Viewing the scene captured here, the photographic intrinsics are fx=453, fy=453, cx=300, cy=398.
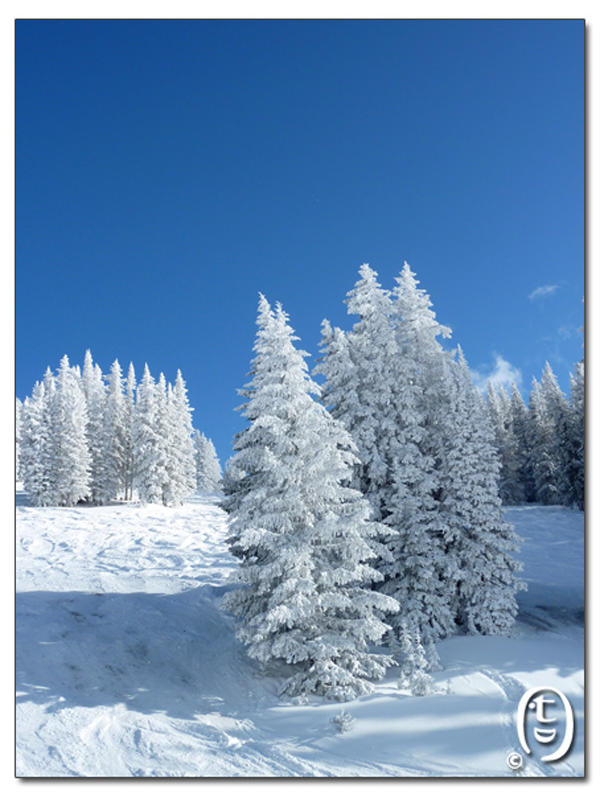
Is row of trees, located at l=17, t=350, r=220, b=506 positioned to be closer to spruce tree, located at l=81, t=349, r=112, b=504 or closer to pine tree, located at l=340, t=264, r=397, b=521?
spruce tree, located at l=81, t=349, r=112, b=504

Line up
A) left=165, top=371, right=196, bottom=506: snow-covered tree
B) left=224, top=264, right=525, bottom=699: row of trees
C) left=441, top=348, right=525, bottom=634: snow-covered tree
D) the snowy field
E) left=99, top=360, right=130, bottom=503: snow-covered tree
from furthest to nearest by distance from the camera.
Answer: left=99, top=360, right=130, bottom=503: snow-covered tree
left=165, top=371, right=196, bottom=506: snow-covered tree
left=441, top=348, right=525, bottom=634: snow-covered tree
left=224, top=264, right=525, bottom=699: row of trees
the snowy field

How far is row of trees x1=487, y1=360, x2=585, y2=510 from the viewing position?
34250 mm

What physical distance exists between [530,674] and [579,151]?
12.1 meters

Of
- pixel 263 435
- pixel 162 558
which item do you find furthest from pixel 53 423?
pixel 263 435

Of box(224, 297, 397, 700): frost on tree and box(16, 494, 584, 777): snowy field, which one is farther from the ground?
box(224, 297, 397, 700): frost on tree

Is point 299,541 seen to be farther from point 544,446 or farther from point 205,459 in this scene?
point 205,459

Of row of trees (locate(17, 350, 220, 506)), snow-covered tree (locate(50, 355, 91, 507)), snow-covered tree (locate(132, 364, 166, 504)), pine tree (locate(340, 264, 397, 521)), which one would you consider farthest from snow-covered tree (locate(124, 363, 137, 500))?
pine tree (locate(340, 264, 397, 521))

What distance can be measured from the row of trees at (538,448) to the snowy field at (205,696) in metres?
17.1

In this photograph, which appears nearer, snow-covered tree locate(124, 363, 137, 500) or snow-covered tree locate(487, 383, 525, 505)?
snow-covered tree locate(487, 383, 525, 505)

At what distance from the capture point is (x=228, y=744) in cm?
838

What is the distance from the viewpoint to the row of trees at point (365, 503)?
1118 cm

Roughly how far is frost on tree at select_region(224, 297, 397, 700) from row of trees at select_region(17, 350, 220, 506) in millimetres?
21403

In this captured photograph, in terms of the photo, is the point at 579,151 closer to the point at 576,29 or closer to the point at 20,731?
the point at 576,29

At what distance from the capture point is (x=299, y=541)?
458 inches
